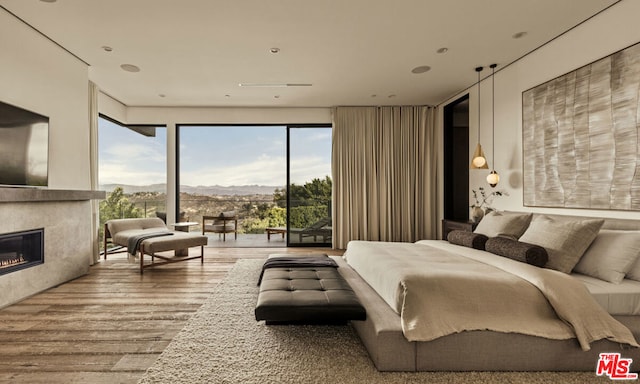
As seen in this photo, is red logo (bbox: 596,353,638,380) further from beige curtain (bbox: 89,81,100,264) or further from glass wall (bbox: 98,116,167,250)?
glass wall (bbox: 98,116,167,250)

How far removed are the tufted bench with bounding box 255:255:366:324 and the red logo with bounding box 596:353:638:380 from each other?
135cm

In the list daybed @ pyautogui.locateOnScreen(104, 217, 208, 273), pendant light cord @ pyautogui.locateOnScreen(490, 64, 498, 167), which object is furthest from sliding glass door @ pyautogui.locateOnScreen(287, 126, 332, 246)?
pendant light cord @ pyautogui.locateOnScreen(490, 64, 498, 167)

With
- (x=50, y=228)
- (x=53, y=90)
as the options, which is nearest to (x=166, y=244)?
(x=50, y=228)

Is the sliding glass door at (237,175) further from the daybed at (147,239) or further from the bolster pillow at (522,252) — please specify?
the bolster pillow at (522,252)

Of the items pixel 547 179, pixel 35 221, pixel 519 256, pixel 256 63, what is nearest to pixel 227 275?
pixel 35 221

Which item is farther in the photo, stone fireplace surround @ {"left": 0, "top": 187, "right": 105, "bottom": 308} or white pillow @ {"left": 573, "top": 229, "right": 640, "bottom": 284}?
stone fireplace surround @ {"left": 0, "top": 187, "right": 105, "bottom": 308}

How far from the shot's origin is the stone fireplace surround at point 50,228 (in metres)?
2.88

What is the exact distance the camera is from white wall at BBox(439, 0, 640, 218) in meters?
2.75

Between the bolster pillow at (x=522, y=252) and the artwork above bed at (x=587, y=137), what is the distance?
A: 3.42 feet

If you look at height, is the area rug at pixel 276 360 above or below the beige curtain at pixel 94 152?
below

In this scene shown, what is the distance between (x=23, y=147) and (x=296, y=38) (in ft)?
9.78

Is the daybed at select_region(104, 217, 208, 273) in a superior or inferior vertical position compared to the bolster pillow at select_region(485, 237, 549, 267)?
inferior

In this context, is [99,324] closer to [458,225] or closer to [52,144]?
[52,144]

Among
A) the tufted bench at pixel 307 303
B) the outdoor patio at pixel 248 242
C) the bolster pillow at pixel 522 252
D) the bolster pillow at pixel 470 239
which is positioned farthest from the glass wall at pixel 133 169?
the bolster pillow at pixel 522 252
